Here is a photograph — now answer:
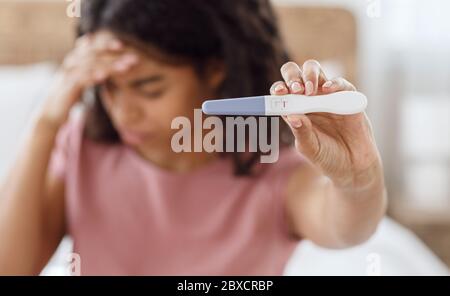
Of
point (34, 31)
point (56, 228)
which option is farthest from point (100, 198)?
point (34, 31)

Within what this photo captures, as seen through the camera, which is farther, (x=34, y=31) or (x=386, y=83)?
(x=386, y=83)

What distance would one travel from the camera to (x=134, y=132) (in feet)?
1.81

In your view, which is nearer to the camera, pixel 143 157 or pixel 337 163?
pixel 337 163

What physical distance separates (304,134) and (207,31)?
20 cm

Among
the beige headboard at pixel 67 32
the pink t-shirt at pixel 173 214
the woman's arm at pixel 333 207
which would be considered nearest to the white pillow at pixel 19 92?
the beige headboard at pixel 67 32

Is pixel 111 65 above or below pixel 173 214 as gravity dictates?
above

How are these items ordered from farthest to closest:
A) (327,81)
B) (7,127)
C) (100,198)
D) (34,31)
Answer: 1. (34,31)
2. (7,127)
3. (100,198)
4. (327,81)

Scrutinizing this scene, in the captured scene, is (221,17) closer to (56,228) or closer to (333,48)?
(56,228)

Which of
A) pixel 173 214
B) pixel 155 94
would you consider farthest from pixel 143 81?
pixel 173 214

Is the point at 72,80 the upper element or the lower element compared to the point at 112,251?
upper

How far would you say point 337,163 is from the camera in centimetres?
38

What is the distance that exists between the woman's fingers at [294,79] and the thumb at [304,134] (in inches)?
0.6

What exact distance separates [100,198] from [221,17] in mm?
196

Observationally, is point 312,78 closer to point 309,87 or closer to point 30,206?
point 309,87
